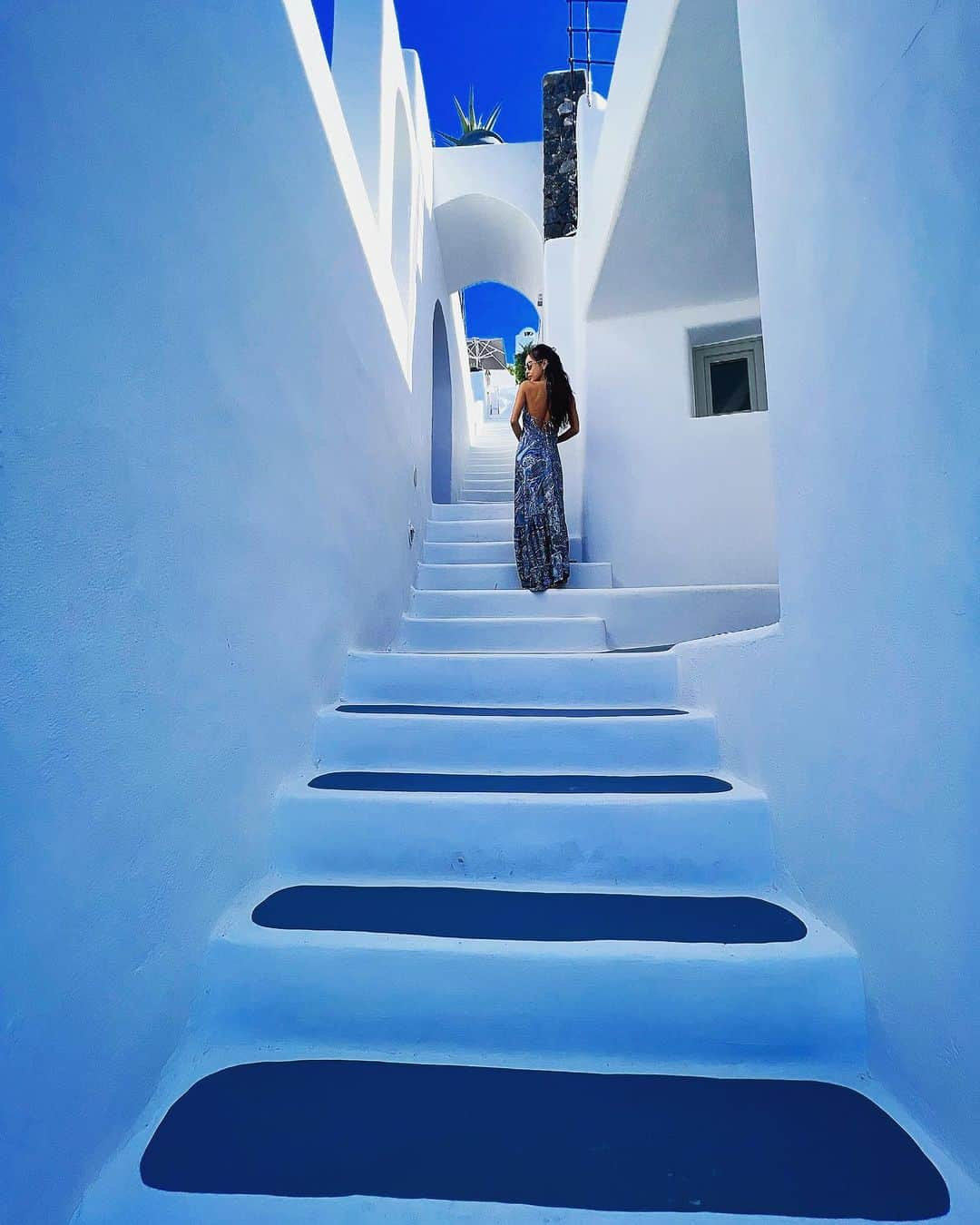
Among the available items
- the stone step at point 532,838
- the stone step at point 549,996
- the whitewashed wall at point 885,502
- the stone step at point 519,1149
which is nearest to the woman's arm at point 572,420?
the whitewashed wall at point 885,502

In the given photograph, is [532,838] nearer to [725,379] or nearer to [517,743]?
[517,743]

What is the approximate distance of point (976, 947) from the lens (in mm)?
760

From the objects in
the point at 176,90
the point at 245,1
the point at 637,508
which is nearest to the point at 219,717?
the point at 176,90

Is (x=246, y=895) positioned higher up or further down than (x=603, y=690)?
further down

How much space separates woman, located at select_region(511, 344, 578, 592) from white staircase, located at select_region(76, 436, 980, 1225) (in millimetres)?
1612

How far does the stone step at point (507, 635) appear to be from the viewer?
2.64m

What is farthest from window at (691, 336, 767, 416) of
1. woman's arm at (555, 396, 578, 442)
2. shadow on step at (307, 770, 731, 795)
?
shadow on step at (307, 770, 731, 795)

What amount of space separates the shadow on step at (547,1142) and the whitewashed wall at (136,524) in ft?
0.61

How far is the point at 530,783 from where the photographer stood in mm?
1523

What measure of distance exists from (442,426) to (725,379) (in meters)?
2.92

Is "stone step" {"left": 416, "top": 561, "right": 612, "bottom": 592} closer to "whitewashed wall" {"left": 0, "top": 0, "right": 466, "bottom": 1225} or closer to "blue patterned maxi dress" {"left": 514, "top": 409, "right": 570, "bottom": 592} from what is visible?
"blue patterned maxi dress" {"left": 514, "top": 409, "right": 570, "bottom": 592}

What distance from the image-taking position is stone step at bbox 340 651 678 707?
2014mm

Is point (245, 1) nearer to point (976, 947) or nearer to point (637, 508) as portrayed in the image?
point (976, 947)

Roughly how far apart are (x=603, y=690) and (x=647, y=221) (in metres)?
2.57
